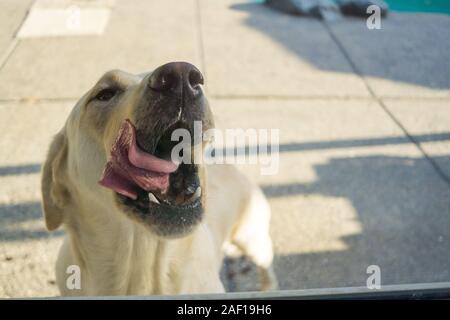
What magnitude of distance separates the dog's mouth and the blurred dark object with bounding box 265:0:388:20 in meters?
5.04

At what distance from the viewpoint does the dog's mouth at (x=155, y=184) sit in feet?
5.41

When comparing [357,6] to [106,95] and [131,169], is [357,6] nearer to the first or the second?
[106,95]

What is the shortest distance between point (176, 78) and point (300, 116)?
298 centimetres

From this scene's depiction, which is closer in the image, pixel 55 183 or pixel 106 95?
pixel 106 95

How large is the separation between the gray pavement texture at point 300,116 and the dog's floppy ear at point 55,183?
28.2 inches

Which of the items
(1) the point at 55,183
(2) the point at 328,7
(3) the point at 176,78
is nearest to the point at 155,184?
(3) the point at 176,78

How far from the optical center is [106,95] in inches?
77.2

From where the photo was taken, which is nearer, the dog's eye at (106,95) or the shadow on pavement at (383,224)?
the dog's eye at (106,95)

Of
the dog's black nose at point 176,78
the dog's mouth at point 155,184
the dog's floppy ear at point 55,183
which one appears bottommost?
the dog's floppy ear at point 55,183

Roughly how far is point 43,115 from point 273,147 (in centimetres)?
198

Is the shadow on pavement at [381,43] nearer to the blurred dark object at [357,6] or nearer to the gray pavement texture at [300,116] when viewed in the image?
the gray pavement texture at [300,116]

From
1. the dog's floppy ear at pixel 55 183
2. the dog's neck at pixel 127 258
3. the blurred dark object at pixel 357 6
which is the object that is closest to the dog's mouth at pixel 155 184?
the dog's neck at pixel 127 258

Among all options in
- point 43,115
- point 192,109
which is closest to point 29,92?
point 43,115
